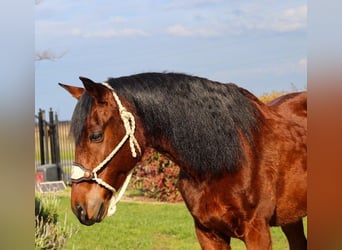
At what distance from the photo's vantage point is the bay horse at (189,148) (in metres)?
2.44

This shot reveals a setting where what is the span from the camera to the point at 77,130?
2.43 m

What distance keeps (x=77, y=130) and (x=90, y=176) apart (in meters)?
0.21

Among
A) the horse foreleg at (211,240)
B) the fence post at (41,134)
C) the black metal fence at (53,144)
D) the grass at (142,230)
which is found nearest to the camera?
the horse foreleg at (211,240)

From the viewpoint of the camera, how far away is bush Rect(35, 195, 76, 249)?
333cm

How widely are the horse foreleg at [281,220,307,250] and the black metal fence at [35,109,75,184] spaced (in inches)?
50.0

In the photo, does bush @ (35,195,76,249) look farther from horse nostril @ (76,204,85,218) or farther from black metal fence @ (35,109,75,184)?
horse nostril @ (76,204,85,218)

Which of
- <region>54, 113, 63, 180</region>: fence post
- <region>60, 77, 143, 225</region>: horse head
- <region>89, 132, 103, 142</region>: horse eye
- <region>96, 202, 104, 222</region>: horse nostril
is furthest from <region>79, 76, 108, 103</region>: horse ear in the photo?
<region>54, 113, 63, 180</region>: fence post

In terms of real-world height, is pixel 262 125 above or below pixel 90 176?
above

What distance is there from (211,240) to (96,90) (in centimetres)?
91

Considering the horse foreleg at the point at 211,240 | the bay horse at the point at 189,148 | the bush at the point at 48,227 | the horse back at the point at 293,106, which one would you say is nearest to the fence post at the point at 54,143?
the bush at the point at 48,227

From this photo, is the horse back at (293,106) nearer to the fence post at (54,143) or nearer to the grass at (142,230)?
the grass at (142,230)

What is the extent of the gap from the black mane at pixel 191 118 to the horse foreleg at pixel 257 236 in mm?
267

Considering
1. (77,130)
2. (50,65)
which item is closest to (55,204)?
(50,65)
